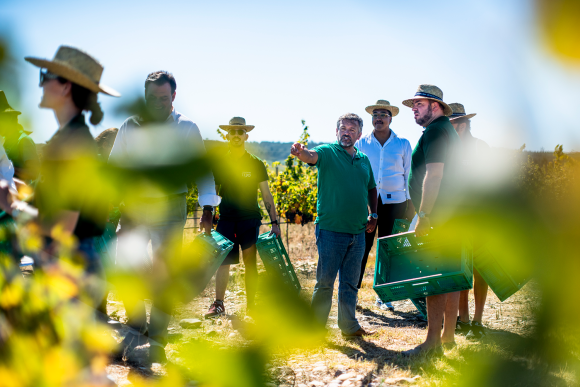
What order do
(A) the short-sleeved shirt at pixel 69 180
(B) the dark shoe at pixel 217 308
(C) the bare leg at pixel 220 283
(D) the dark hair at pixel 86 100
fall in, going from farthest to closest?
(C) the bare leg at pixel 220 283
(B) the dark shoe at pixel 217 308
(D) the dark hair at pixel 86 100
(A) the short-sleeved shirt at pixel 69 180

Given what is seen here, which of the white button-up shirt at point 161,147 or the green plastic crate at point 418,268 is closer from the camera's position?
the white button-up shirt at point 161,147

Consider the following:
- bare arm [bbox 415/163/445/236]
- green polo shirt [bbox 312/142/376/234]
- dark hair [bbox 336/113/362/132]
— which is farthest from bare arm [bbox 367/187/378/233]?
bare arm [bbox 415/163/445/236]

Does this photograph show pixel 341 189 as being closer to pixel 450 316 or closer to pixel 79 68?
pixel 450 316

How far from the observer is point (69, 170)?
1.43ft

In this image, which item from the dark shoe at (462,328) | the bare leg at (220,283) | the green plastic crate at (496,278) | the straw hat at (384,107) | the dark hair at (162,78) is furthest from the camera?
the straw hat at (384,107)

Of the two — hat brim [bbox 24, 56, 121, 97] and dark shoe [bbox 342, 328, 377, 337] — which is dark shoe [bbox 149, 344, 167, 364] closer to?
hat brim [bbox 24, 56, 121, 97]

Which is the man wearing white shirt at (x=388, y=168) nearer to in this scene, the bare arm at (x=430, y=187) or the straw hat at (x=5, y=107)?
the bare arm at (x=430, y=187)

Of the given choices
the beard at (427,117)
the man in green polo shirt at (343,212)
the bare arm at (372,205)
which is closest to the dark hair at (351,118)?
the man in green polo shirt at (343,212)

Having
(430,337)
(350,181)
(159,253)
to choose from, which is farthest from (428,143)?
(159,253)

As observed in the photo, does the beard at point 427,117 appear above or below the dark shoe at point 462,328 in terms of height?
above

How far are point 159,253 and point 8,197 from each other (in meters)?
0.24

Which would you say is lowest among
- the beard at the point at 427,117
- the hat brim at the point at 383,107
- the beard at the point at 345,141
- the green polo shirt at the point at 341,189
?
the green polo shirt at the point at 341,189

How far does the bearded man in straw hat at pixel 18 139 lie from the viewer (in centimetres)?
41

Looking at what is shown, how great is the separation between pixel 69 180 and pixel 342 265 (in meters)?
3.38
